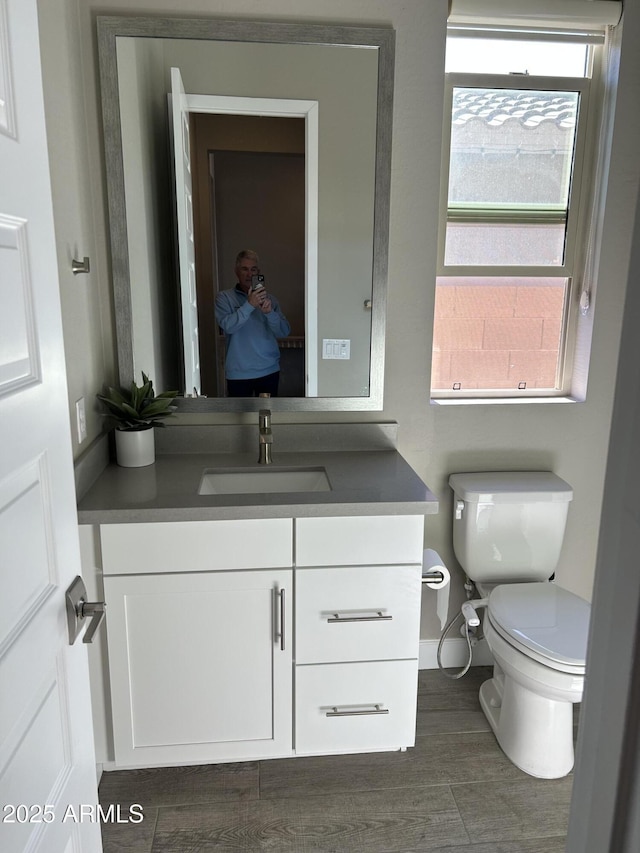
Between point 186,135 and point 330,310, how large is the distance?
0.70 m

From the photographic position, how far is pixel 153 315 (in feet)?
6.95

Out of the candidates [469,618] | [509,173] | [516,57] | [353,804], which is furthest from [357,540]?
[516,57]

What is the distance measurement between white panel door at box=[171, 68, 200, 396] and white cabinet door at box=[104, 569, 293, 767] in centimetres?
71

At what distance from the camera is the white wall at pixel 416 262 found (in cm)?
182

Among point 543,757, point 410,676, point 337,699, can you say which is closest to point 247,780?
point 337,699

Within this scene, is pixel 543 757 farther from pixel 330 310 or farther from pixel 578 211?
pixel 578 211

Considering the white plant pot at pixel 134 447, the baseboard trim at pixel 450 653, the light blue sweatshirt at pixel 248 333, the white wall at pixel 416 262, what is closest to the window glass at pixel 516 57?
the white wall at pixel 416 262

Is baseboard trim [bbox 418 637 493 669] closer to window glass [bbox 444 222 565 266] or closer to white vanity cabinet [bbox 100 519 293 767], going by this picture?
white vanity cabinet [bbox 100 519 293 767]

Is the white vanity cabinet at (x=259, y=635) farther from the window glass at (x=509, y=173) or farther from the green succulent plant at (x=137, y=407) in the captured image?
the window glass at (x=509, y=173)

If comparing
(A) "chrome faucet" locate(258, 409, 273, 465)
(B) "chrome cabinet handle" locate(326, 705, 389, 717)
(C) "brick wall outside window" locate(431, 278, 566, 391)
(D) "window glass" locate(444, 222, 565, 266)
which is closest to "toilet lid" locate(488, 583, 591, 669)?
(B) "chrome cabinet handle" locate(326, 705, 389, 717)

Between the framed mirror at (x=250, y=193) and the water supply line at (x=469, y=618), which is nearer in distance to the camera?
the framed mirror at (x=250, y=193)

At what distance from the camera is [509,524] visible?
7.25 feet

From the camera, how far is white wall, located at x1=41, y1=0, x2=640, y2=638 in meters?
1.82

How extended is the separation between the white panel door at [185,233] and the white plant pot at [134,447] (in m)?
0.24
